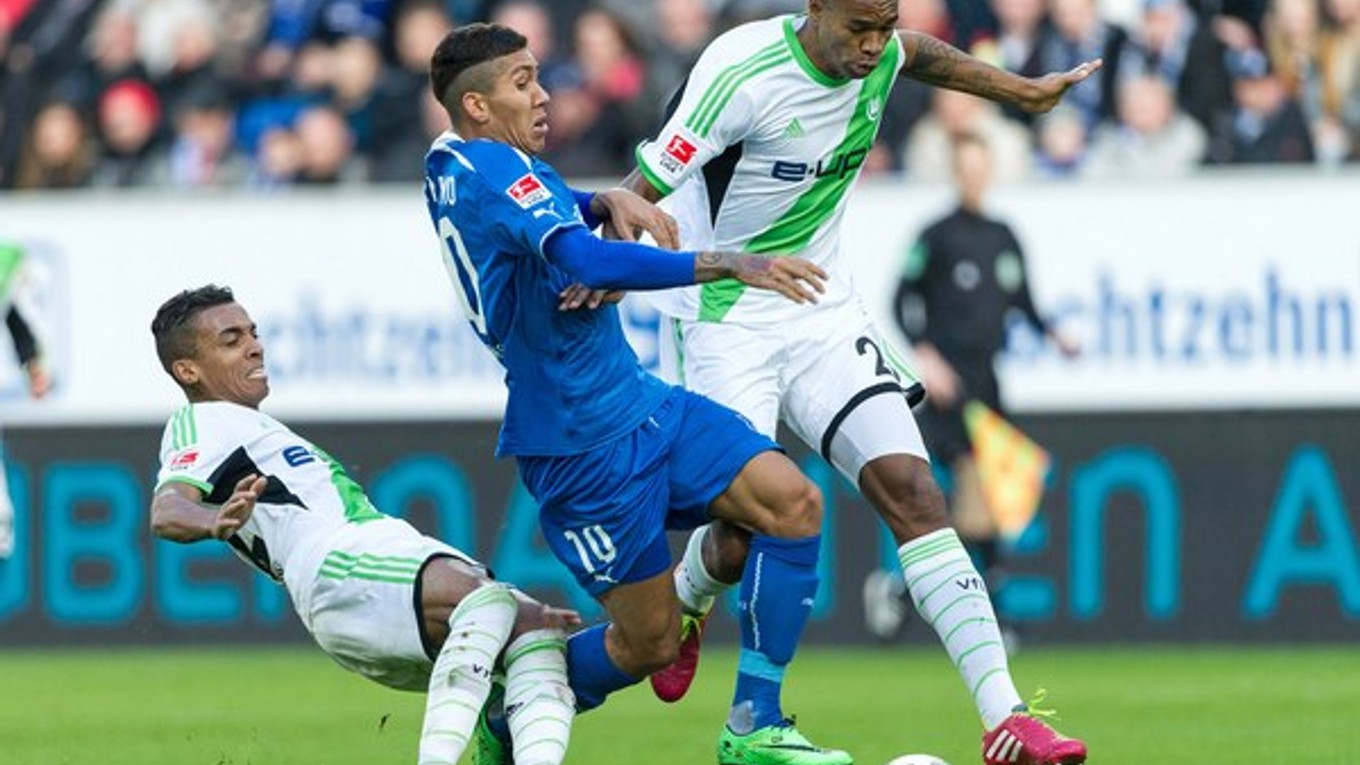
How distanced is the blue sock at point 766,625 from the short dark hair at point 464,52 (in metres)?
1.60

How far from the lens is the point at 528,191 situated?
26.8 feet

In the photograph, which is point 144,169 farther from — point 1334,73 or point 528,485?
point 528,485

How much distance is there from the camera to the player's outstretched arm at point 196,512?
7859 mm

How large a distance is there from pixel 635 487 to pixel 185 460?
1229 mm

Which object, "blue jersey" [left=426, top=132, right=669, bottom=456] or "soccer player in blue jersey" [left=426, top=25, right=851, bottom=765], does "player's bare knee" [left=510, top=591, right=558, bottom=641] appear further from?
"blue jersey" [left=426, top=132, right=669, bottom=456]

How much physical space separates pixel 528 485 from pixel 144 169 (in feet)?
31.0

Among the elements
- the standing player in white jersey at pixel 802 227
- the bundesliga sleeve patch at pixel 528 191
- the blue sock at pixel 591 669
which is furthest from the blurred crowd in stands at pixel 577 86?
the bundesliga sleeve patch at pixel 528 191

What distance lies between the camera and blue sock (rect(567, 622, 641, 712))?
8.58 m

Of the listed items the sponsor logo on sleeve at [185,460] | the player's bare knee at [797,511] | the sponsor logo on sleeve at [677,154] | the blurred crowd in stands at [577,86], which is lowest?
the player's bare knee at [797,511]

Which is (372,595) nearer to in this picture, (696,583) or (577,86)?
(696,583)

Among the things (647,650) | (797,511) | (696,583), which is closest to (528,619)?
(647,650)

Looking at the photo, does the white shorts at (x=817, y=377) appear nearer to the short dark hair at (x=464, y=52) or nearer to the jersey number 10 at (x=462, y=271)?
the jersey number 10 at (x=462, y=271)

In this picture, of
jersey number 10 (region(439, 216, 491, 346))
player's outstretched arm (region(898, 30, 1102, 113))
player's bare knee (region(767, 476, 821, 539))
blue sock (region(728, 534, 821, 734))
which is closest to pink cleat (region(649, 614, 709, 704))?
blue sock (region(728, 534, 821, 734))

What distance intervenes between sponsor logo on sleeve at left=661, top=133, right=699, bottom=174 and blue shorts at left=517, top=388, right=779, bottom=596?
93 cm
